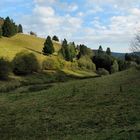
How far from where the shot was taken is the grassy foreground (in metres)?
26.1

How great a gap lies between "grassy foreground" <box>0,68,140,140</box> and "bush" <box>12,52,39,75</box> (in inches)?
2350

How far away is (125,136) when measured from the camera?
65.2ft

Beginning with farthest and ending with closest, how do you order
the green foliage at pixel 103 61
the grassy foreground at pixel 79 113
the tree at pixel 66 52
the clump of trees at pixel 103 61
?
the green foliage at pixel 103 61 → the clump of trees at pixel 103 61 → the tree at pixel 66 52 → the grassy foreground at pixel 79 113

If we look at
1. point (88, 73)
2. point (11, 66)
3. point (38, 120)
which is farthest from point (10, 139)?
point (88, 73)

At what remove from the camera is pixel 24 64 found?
114 metres

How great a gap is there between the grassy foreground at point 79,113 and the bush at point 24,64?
59684 mm

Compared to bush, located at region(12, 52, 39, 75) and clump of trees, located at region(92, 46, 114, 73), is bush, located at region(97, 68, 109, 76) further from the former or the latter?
bush, located at region(12, 52, 39, 75)

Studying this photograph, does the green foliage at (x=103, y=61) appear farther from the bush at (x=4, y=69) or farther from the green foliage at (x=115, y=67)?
the bush at (x=4, y=69)

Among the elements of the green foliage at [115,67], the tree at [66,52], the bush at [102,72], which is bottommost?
the bush at [102,72]

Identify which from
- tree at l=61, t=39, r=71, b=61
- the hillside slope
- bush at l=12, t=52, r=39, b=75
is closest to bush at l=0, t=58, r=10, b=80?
bush at l=12, t=52, r=39, b=75

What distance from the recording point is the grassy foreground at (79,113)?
26109 millimetres

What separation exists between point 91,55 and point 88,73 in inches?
962

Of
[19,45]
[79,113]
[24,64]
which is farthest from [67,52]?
[79,113]

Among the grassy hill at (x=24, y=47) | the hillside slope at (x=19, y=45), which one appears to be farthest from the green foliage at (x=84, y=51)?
the grassy hill at (x=24, y=47)
